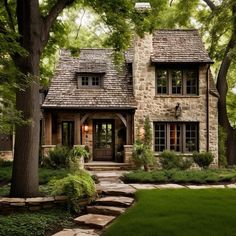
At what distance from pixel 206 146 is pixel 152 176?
6090mm

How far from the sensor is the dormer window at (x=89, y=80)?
17.6 m

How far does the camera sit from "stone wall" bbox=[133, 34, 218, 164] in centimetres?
1678

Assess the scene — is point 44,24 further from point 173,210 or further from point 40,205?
point 173,210

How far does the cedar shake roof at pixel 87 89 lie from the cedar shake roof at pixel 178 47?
231cm

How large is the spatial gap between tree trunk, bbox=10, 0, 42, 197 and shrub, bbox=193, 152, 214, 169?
29.4ft

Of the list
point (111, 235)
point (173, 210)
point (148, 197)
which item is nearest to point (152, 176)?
point (148, 197)

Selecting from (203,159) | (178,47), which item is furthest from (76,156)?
(178,47)

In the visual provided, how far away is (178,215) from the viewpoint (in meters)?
6.98

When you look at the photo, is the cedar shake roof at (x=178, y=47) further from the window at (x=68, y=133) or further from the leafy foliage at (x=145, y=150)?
the window at (x=68, y=133)

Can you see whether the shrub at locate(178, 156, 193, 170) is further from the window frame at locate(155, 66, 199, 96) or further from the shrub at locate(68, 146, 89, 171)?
the shrub at locate(68, 146, 89, 171)

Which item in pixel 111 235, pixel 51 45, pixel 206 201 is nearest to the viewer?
pixel 111 235

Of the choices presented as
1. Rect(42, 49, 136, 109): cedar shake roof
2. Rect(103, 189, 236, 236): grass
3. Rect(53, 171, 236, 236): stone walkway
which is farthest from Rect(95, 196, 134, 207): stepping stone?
Rect(42, 49, 136, 109): cedar shake roof

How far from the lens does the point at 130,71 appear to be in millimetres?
18281

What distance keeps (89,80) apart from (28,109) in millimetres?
9251
